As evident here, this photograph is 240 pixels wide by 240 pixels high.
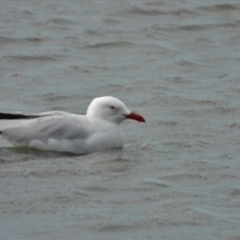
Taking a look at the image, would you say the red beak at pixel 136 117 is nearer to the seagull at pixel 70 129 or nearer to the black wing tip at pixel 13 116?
the seagull at pixel 70 129

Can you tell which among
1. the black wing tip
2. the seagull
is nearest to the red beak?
the seagull

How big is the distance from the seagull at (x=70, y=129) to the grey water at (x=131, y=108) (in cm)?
14

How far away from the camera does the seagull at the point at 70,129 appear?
1113 cm

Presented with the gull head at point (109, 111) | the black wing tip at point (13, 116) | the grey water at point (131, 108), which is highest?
the gull head at point (109, 111)

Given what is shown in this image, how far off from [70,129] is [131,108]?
2.57 m

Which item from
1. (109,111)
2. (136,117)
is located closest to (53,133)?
(109,111)

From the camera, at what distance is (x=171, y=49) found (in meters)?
16.8

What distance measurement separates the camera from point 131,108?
13.6 metres

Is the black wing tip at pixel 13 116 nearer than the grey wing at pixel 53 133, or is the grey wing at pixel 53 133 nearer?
the grey wing at pixel 53 133

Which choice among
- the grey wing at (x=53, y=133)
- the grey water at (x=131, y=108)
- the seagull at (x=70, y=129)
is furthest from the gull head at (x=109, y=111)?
the grey water at (x=131, y=108)

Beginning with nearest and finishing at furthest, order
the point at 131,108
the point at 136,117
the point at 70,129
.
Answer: the point at 70,129, the point at 136,117, the point at 131,108

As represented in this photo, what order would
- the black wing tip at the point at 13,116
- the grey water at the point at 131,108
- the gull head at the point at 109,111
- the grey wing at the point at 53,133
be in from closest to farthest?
1. the grey water at the point at 131,108
2. the grey wing at the point at 53,133
3. the black wing tip at the point at 13,116
4. the gull head at the point at 109,111

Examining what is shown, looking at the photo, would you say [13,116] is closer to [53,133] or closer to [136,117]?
[53,133]

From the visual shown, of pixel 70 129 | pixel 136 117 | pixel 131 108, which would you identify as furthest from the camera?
pixel 131 108
